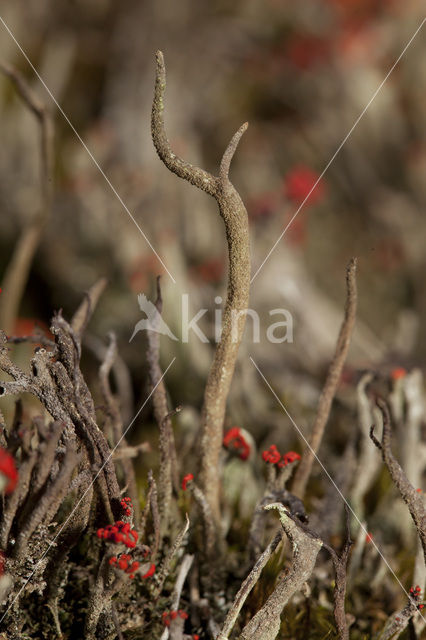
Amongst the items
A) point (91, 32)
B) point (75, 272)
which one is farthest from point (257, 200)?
point (91, 32)

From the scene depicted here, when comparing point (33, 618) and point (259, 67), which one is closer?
point (33, 618)

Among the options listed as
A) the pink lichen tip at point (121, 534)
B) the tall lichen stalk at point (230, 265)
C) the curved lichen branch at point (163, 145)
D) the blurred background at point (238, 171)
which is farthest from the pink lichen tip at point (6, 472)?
the blurred background at point (238, 171)

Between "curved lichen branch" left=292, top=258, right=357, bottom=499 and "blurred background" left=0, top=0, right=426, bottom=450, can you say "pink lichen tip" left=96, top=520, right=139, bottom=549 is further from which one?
"blurred background" left=0, top=0, right=426, bottom=450

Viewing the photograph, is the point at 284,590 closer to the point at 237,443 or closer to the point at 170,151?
the point at 237,443

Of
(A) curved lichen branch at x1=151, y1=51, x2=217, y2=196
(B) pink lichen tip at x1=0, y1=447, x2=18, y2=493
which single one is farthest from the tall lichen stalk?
(B) pink lichen tip at x1=0, y1=447, x2=18, y2=493

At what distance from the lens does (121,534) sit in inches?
31.6

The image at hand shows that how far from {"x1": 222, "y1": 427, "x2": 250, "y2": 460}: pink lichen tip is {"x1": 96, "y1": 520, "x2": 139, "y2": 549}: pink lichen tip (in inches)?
14.1

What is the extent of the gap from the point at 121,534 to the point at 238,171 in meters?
2.73

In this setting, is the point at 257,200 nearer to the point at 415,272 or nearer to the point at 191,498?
the point at 415,272

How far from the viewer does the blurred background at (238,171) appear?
2014 mm

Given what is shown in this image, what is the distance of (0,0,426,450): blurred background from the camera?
2.01m

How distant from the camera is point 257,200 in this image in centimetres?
219

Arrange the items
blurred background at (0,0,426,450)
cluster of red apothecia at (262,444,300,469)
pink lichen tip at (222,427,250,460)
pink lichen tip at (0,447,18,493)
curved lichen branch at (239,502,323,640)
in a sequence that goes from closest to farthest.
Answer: pink lichen tip at (0,447,18,493), curved lichen branch at (239,502,323,640), cluster of red apothecia at (262,444,300,469), pink lichen tip at (222,427,250,460), blurred background at (0,0,426,450)

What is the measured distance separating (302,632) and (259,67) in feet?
10.7
